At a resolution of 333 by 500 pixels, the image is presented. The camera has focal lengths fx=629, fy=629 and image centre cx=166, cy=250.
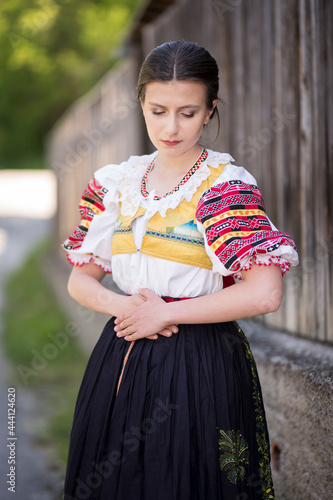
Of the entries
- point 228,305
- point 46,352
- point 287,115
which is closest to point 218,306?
point 228,305

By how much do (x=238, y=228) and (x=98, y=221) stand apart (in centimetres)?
56

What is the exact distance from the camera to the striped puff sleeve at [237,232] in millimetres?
1827

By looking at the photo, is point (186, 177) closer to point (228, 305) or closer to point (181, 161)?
point (181, 161)

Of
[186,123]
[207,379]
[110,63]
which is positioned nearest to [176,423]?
[207,379]

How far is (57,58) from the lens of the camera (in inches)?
1077

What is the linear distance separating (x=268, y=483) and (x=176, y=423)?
41cm

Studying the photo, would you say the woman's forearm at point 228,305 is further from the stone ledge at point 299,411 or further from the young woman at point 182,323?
the stone ledge at point 299,411

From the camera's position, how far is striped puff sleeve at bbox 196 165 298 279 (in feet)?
5.99

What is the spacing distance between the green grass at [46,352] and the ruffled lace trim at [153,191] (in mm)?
2480

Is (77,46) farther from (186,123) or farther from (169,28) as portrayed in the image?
(186,123)

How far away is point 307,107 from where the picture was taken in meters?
2.81

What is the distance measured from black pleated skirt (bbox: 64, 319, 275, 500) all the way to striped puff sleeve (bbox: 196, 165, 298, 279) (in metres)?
0.29

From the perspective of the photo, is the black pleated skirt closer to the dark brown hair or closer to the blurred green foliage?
the dark brown hair

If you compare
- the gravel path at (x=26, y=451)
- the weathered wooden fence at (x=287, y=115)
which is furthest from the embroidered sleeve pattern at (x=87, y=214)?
the gravel path at (x=26, y=451)
